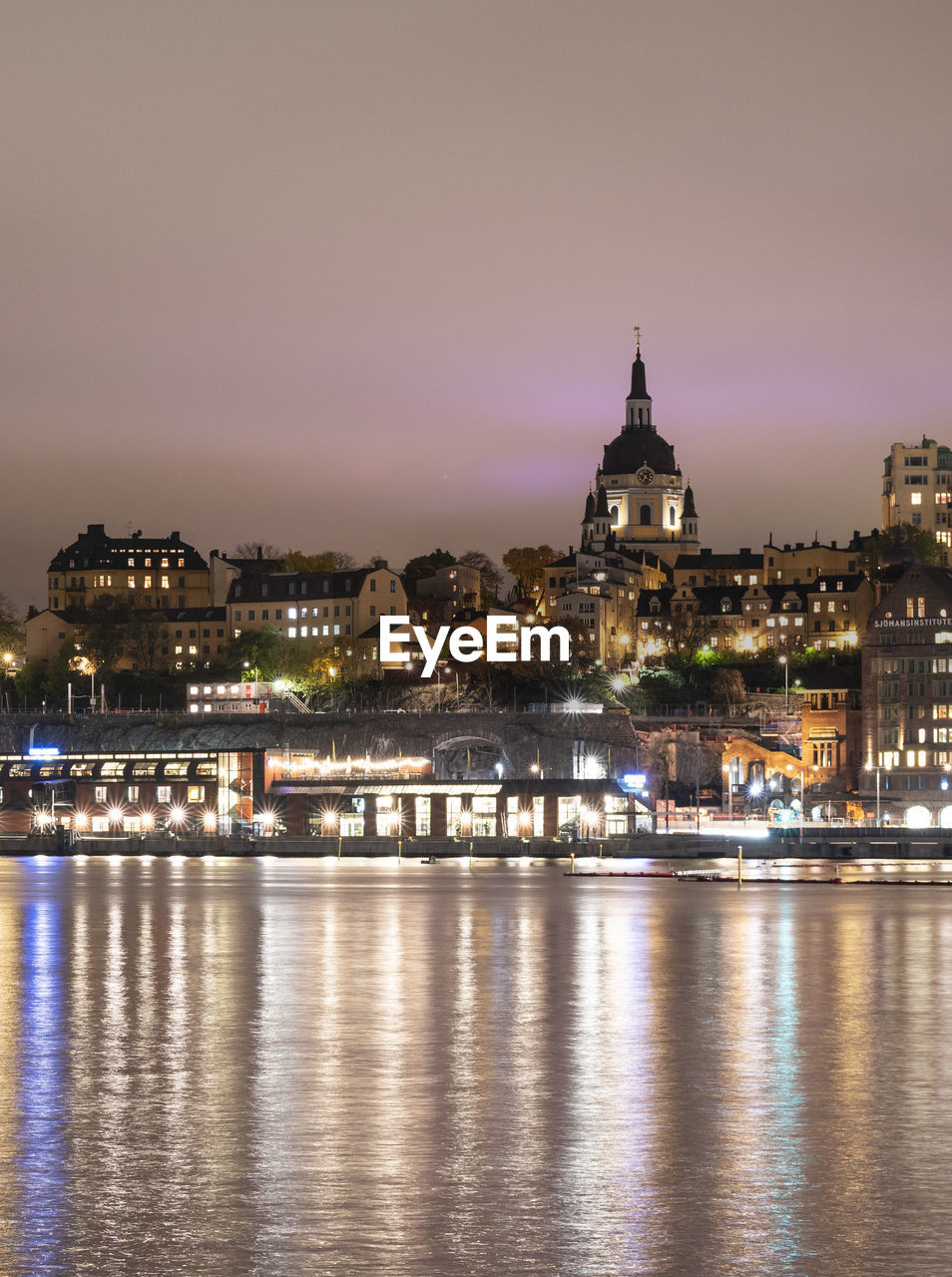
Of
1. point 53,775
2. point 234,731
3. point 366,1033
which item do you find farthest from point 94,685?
point 366,1033

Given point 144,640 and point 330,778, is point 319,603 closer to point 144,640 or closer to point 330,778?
point 144,640

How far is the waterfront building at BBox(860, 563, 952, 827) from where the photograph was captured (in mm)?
130625

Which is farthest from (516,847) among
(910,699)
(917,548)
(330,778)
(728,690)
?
(917,548)

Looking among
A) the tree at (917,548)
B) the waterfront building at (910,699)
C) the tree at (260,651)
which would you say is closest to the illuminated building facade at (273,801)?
the waterfront building at (910,699)

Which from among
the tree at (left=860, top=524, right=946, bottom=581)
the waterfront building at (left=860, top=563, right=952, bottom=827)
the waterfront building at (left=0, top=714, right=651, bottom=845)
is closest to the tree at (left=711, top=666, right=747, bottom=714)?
the waterfront building at (left=0, top=714, right=651, bottom=845)

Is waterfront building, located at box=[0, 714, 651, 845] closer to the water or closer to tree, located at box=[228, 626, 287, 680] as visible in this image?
tree, located at box=[228, 626, 287, 680]

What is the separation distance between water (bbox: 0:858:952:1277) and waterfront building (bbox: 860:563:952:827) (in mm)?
83728

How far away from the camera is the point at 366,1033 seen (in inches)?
1168

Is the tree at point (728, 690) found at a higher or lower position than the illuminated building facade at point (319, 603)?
lower

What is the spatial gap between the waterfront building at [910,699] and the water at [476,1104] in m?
83.7

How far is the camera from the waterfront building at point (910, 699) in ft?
429

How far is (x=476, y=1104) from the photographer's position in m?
23.2

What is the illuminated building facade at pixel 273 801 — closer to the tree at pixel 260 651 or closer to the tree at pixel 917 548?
the tree at pixel 260 651

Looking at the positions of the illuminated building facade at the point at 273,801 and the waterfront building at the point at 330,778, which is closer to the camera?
the illuminated building facade at the point at 273,801
